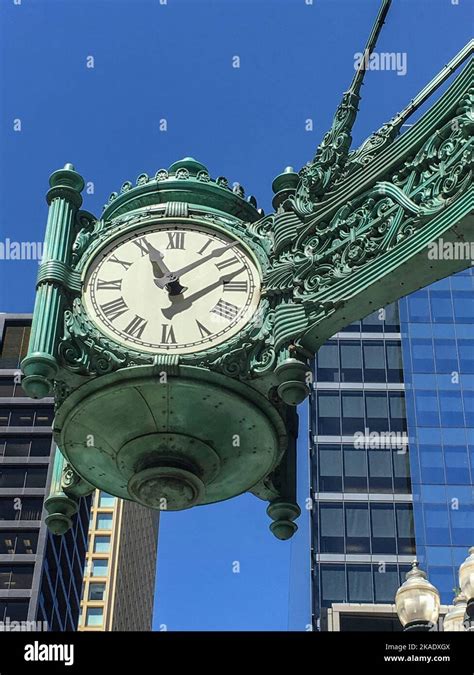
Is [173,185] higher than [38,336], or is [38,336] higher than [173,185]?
[173,185]

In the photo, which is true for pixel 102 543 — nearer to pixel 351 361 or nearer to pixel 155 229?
pixel 351 361

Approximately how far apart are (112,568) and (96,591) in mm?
2330

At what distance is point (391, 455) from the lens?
73.2 metres

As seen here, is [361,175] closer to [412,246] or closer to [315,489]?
[412,246]

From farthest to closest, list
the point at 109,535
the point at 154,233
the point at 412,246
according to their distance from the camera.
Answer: the point at 109,535 < the point at 154,233 < the point at 412,246

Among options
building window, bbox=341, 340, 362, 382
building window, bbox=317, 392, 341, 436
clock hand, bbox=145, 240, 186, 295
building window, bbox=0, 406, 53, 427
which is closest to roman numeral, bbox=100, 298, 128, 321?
clock hand, bbox=145, 240, 186, 295

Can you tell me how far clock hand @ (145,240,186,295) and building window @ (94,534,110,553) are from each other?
92262 millimetres

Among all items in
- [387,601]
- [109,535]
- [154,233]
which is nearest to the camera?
[154,233]

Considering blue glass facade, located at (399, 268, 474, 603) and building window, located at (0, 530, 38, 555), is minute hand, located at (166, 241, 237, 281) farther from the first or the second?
building window, located at (0, 530, 38, 555)

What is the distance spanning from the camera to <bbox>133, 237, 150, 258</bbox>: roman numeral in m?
8.96

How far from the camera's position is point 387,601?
220 ft

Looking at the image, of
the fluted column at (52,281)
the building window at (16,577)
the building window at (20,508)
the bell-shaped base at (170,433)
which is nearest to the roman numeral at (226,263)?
the bell-shaped base at (170,433)
